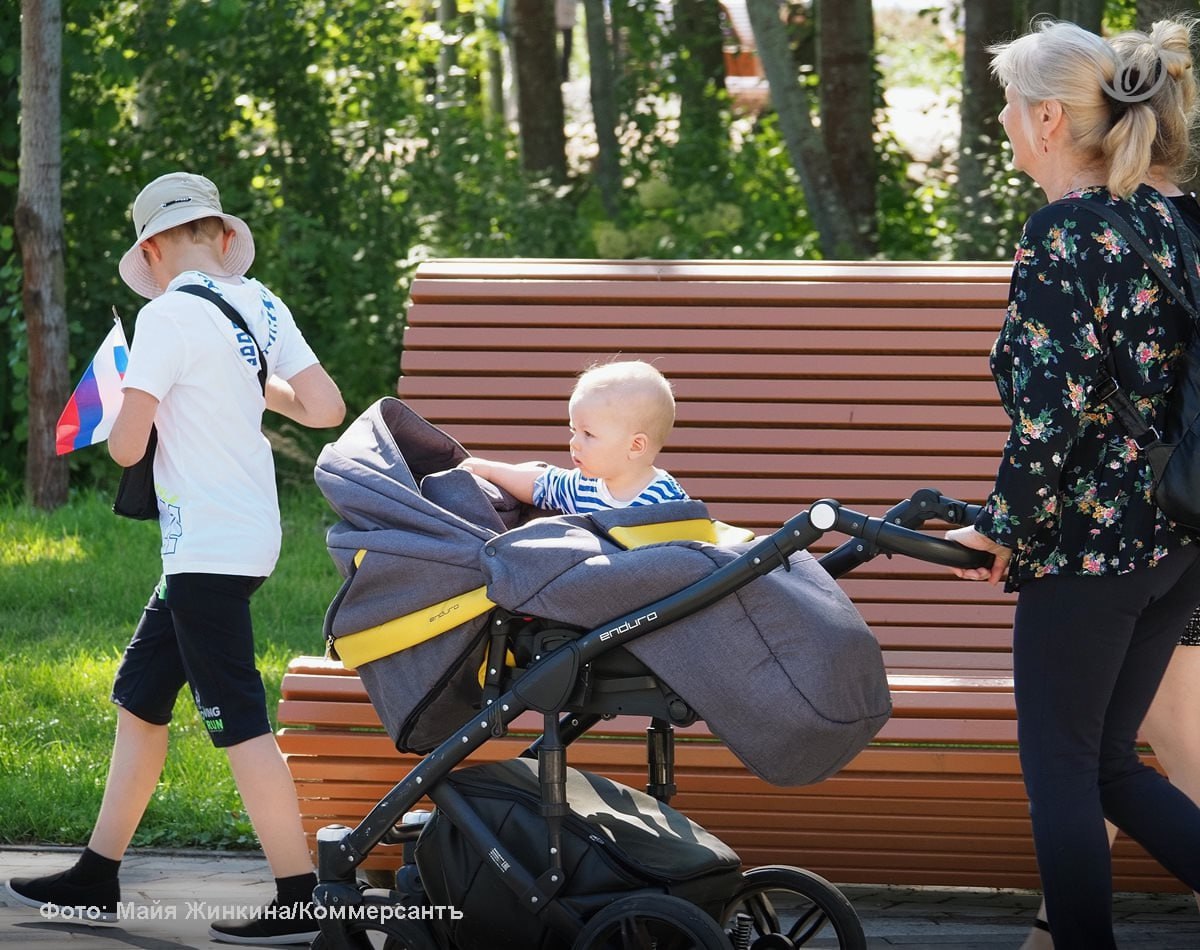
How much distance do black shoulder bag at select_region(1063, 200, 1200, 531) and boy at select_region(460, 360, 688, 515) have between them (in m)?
0.82

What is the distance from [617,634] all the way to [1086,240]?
3.36 feet

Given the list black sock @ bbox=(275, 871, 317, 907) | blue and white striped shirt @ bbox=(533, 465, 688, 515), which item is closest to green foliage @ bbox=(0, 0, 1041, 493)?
black sock @ bbox=(275, 871, 317, 907)

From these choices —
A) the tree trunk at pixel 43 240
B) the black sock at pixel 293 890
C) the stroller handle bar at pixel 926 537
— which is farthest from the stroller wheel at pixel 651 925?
the tree trunk at pixel 43 240

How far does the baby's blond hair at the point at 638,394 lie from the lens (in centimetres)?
334

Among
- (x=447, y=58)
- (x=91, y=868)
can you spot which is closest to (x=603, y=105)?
(x=447, y=58)

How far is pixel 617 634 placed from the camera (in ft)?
10.1

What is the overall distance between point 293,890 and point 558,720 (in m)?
1.00

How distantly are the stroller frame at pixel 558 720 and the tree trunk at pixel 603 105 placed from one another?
8.86 metres

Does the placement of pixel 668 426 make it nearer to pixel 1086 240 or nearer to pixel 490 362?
pixel 1086 240

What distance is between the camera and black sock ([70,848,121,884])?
3990 millimetres

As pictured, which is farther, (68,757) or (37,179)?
(37,179)

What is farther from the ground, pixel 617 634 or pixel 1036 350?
pixel 1036 350

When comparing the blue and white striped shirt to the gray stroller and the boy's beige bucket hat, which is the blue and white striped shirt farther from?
the boy's beige bucket hat

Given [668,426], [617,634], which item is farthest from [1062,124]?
[617,634]
